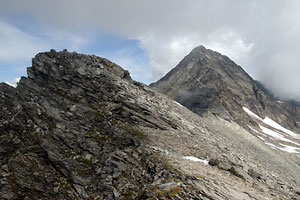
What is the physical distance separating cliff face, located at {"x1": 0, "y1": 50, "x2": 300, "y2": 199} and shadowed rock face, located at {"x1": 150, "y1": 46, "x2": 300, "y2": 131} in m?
46.5

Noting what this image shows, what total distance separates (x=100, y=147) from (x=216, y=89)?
76.3m

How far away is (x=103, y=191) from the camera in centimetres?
2647

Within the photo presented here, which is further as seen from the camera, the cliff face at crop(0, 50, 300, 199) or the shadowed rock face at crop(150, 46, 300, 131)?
the shadowed rock face at crop(150, 46, 300, 131)

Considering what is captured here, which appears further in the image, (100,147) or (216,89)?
(216,89)

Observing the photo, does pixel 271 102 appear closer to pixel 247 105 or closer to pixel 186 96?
pixel 247 105

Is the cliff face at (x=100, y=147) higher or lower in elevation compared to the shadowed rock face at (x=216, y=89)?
lower

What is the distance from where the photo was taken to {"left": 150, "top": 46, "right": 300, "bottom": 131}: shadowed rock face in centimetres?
9100

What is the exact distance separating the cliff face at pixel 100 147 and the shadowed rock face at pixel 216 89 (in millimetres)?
46511

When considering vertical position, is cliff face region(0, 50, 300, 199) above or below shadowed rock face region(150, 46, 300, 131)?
below

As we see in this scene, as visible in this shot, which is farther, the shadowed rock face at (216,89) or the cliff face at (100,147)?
the shadowed rock face at (216,89)

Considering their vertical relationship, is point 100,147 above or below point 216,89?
below

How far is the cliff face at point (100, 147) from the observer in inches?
938

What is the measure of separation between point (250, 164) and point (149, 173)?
21.4 m

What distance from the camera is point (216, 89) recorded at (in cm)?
9812
